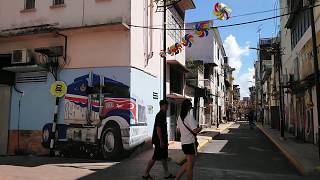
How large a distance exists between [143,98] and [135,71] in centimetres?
140

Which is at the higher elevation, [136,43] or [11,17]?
[11,17]

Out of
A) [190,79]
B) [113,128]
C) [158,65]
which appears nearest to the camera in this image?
[113,128]

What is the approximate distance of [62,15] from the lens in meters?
15.4

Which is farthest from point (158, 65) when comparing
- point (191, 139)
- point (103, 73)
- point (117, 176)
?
point (191, 139)

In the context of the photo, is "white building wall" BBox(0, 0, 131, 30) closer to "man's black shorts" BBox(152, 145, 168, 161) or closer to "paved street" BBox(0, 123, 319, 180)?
"paved street" BBox(0, 123, 319, 180)

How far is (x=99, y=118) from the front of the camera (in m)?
14.6

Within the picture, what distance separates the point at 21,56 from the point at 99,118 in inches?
151

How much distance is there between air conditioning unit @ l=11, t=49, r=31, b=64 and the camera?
51.0 ft

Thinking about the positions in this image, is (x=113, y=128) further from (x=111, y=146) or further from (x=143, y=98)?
(x=143, y=98)

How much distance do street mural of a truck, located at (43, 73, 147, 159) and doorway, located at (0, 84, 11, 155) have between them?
212 cm

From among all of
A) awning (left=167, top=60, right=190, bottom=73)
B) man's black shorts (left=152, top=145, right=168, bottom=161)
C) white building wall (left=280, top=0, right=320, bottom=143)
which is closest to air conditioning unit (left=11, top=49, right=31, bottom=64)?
awning (left=167, top=60, right=190, bottom=73)

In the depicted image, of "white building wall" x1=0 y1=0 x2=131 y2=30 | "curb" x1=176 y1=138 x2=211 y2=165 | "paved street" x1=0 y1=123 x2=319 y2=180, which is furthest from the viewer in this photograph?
"white building wall" x1=0 y1=0 x2=131 y2=30

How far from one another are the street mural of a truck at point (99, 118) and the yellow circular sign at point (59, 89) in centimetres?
17

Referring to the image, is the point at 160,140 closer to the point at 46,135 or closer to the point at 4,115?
the point at 46,135
